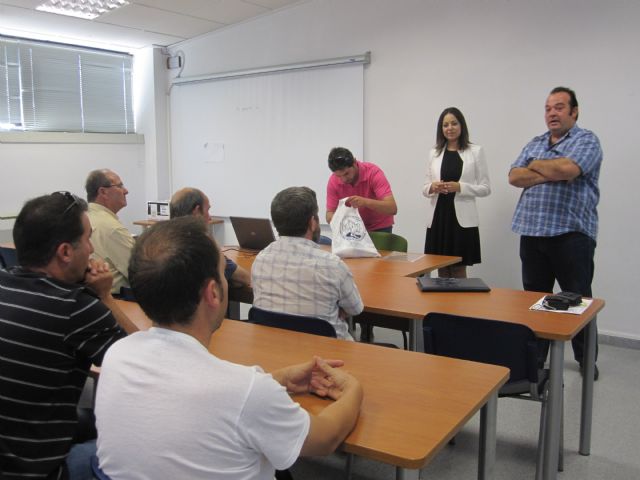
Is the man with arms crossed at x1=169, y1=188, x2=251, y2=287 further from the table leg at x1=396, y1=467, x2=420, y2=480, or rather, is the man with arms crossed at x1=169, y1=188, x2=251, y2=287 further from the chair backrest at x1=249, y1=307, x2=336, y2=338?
the table leg at x1=396, y1=467, x2=420, y2=480

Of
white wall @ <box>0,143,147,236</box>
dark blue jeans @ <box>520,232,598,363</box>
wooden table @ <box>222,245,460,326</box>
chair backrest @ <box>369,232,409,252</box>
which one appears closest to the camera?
wooden table @ <box>222,245,460,326</box>

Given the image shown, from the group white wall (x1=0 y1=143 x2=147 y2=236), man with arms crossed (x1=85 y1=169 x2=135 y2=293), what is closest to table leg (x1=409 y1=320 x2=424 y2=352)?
man with arms crossed (x1=85 y1=169 x2=135 y2=293)

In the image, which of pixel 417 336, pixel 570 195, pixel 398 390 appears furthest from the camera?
pixel 570 195

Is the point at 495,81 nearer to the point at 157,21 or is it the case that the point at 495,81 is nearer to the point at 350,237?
the point at 350,237

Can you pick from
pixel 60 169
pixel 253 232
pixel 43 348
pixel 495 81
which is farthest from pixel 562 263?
pixel 60 169

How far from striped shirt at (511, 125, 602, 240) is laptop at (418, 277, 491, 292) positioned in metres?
0.86

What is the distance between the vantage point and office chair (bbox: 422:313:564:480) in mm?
2109

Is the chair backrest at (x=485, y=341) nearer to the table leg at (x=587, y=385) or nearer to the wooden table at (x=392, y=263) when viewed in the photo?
the table leg at (x=587, y=385)

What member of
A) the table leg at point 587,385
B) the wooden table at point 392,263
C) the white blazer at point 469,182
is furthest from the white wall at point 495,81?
the table leg at point 587,385

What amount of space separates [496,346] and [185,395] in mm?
1473

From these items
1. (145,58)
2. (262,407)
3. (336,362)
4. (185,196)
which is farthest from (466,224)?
(145,58)

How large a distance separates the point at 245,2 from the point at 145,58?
2119 millimetres

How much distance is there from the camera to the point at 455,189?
160 inches

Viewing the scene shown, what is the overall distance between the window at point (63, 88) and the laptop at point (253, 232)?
3740 mm
